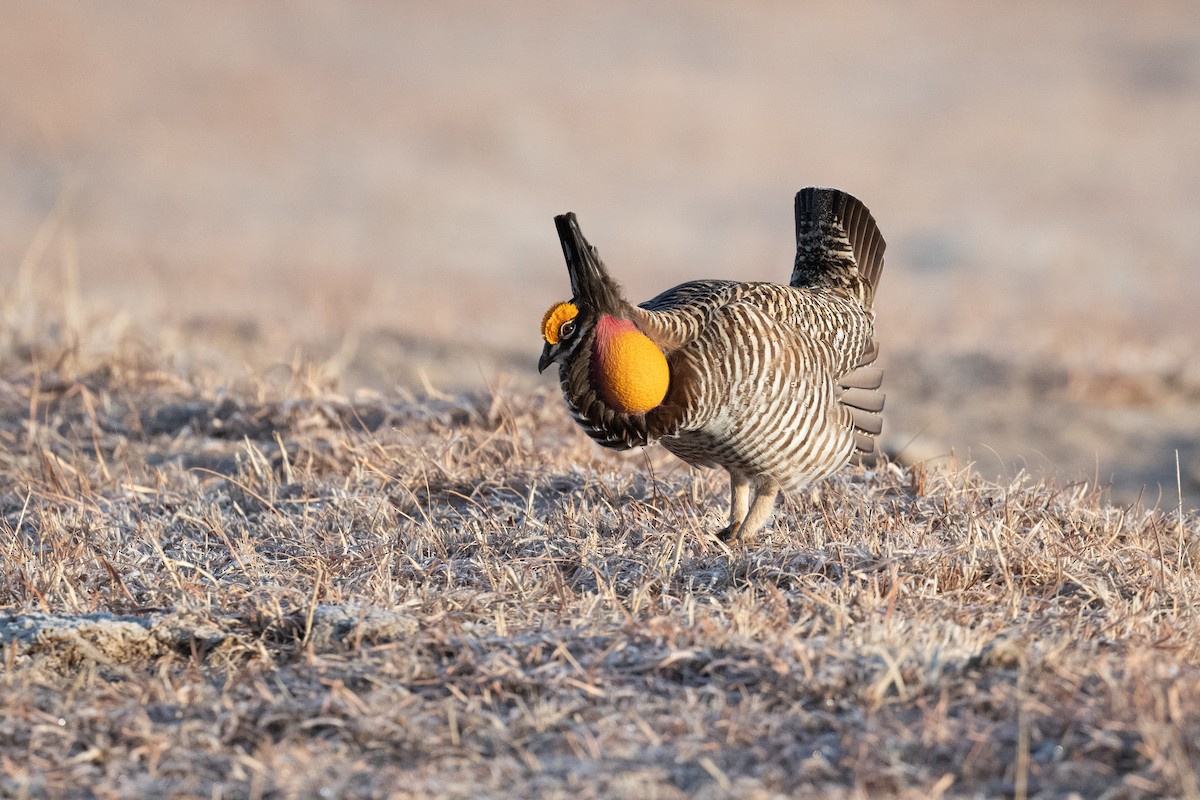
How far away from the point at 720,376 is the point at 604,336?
1.11ft

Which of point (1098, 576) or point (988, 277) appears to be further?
point (988, 277)

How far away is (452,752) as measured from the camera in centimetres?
260

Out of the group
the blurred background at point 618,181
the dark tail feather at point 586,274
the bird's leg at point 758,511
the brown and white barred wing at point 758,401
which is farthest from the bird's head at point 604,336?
the blurred background at point 618,181

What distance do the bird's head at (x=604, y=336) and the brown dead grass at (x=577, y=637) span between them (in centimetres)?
41

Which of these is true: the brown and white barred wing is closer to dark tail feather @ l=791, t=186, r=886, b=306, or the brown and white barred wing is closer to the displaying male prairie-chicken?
the displaying male prairie-chicken

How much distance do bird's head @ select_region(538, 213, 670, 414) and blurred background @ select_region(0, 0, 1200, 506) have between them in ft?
4.22

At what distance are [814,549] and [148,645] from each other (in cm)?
166

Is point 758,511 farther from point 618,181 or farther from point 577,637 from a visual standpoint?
point 618,181

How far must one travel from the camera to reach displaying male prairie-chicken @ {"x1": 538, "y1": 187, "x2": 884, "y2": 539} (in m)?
3.55

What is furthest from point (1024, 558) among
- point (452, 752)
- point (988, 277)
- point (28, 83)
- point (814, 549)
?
point (28, 83)

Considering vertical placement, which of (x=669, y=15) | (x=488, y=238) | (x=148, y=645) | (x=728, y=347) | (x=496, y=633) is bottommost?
(x=148, y=645)

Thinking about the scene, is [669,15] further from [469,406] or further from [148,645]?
[148,645]

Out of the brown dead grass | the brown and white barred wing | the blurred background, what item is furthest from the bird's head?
the blurred background

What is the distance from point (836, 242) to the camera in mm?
4695
